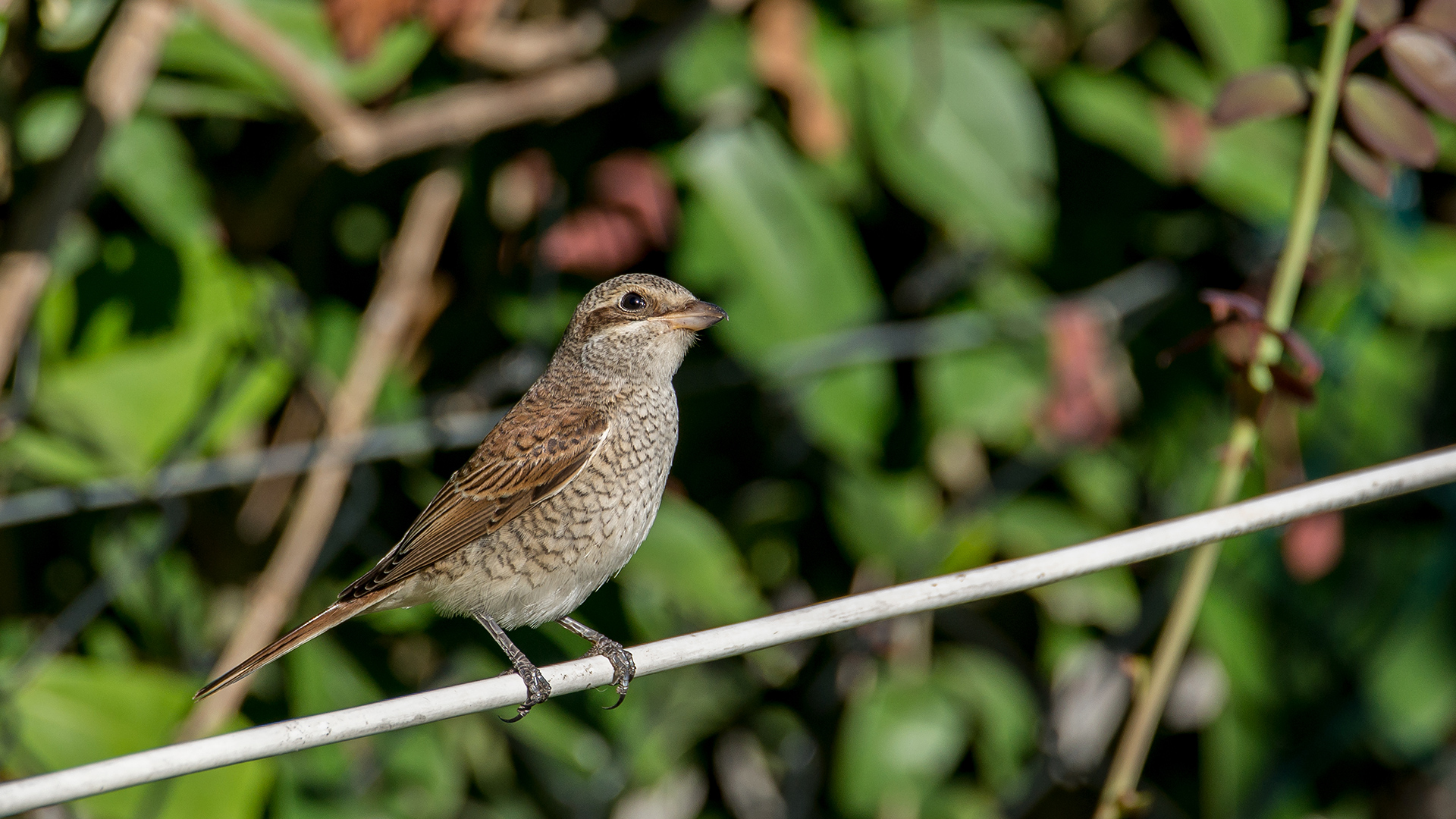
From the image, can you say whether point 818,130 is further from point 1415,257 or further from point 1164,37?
point 1415,257

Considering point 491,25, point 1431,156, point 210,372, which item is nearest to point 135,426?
point 210,372

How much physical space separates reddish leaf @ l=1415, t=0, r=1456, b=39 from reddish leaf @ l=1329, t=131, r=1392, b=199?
7.0 inches

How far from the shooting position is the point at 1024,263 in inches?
120

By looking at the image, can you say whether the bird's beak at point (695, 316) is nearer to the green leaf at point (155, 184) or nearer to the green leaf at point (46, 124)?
the green leaf at point (155, 184)

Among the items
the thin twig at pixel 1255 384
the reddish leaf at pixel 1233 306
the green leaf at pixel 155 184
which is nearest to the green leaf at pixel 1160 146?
the thin twig at pixel 1255 384

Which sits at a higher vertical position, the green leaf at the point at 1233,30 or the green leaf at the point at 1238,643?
the green leaf at the point at 1233,30

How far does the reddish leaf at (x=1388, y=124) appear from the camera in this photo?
1624mm

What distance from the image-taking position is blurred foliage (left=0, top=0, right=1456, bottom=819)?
248 cm

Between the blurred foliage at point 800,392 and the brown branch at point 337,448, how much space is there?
0.22 ft

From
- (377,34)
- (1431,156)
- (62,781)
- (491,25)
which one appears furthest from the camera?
(491,25)

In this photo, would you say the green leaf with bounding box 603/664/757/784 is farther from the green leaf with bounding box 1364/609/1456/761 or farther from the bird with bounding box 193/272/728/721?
the green leaf with bounding box 1364/609/1456/761

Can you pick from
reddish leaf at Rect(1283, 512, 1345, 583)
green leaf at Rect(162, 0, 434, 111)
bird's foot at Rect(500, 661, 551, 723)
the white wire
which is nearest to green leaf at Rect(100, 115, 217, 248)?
green leaf at Rect(162, 0, 434, 111)

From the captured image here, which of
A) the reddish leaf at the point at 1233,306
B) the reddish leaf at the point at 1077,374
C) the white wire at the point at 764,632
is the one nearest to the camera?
the white wire at the point at 764,632

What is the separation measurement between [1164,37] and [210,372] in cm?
249
